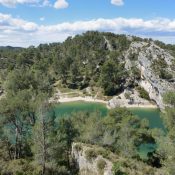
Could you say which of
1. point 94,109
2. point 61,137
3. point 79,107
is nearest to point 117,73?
point 79,107

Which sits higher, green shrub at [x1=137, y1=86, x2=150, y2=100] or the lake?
green shrub at [x1=137, y1=86, x2=150, y2=100]

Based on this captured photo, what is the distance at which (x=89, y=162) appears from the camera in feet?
154

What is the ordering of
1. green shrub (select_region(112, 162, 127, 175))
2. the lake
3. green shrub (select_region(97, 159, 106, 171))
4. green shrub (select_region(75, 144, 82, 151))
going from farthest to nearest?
1. the lake
2. green shrub (select_region(75, 144, 82, 151))
3. green shrub (select_region(97, 159, 106, 171))
4. green shrub (select_region(112, 162, 127, 175))

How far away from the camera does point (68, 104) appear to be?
148m

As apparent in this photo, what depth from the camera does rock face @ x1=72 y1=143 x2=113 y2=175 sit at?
147ft

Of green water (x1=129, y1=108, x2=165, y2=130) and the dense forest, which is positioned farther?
green water (x1=129, y1=108, x2=165, y2=130)

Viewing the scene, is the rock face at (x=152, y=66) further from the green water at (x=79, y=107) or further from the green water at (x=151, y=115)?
the green water at (x=79, y=107)

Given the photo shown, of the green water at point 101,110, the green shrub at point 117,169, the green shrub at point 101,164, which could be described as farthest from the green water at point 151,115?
the green shrub at point 117,169

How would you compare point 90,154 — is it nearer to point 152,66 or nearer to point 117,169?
point 117,169

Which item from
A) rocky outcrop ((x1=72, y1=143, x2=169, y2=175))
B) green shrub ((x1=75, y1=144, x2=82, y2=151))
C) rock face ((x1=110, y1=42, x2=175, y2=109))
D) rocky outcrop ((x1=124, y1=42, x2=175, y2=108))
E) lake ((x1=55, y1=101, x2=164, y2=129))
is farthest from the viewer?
rock face ((x1=110, y1=42, x2=175, y2=109))

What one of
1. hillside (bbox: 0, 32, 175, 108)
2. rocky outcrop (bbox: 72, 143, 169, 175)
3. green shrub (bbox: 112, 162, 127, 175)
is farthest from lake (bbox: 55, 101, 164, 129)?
green shrub (bbox: 112, 162, 127, 175)

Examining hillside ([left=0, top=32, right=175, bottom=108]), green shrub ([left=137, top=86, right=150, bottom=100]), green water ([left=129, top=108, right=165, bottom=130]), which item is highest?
hillside ([left=0, top=32, right=175, bottom=108])

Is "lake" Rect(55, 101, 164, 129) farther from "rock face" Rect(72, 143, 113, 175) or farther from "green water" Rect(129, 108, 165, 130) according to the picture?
"rock face" Rect(72, 143, 113, 175)

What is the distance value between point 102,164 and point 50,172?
7.44 metres
